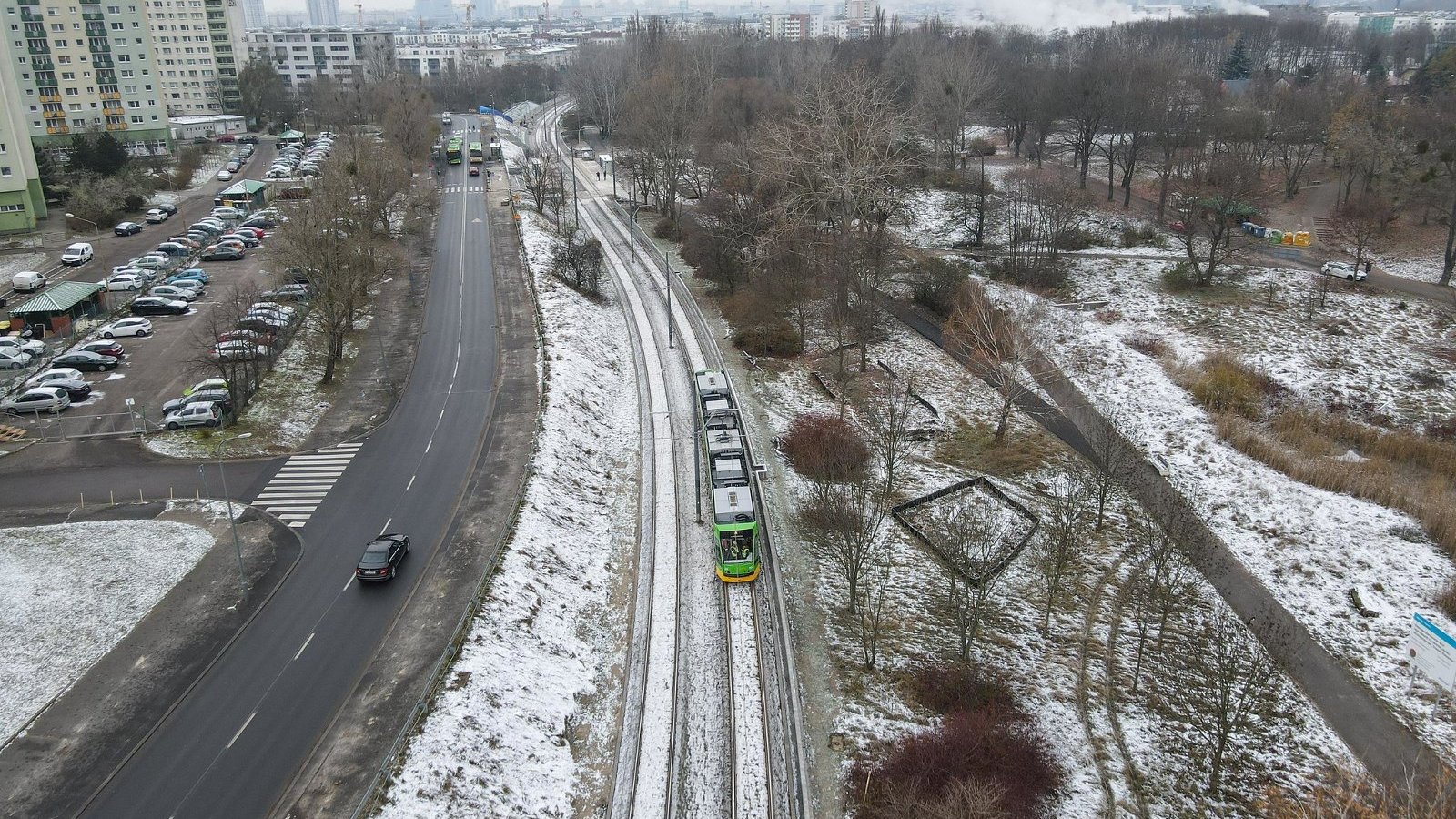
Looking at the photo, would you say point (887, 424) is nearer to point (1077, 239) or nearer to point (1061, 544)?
point (1061, 544)

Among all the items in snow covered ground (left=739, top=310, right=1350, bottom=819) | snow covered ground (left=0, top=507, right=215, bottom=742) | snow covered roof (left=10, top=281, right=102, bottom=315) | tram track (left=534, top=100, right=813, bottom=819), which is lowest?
snow covered ground (left=739, top=310, right=1350, bottom=819)

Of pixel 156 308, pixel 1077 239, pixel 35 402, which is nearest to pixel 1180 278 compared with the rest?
pixel 1077 239

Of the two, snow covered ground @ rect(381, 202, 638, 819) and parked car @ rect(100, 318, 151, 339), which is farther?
parked car @ rect(100, 318, 151, 339)

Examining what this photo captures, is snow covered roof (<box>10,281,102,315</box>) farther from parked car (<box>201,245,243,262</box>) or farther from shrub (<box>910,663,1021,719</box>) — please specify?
shrub (<box>910,663,1021,719</box>)

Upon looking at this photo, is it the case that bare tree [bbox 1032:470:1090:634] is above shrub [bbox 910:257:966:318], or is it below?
below

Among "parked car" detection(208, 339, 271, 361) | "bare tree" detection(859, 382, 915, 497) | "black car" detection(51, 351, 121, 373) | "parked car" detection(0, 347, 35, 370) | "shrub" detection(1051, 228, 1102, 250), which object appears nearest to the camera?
"bare tree" detection(859, 382, 915, 497)

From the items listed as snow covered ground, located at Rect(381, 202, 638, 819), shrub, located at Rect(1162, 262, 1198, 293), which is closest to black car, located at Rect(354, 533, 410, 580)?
snow covered ground, located at Rect(381, 202, 638, 819)
